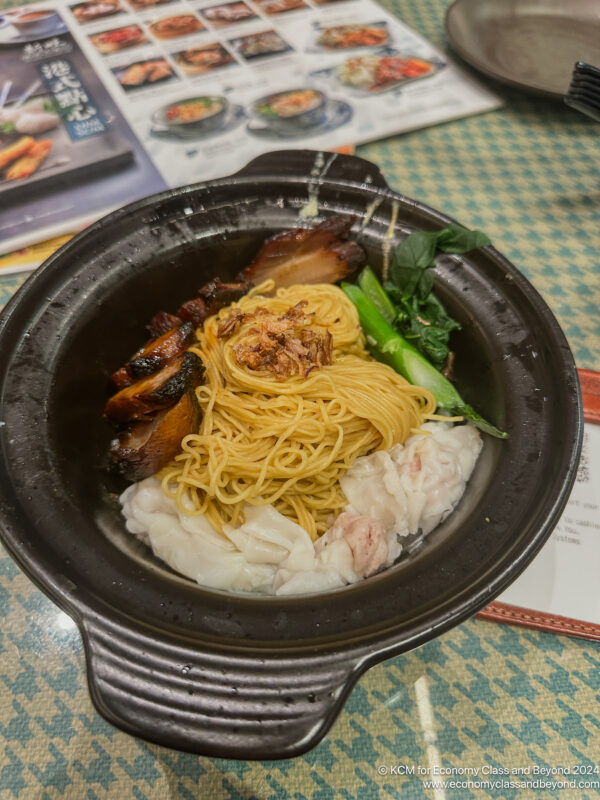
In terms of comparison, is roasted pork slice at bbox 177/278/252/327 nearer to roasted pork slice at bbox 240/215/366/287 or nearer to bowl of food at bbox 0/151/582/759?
bowl of food at bbox 0/151/582/759

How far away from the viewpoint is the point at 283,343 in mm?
1778

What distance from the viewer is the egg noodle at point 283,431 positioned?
5.32 feet

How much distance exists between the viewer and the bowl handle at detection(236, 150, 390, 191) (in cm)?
202

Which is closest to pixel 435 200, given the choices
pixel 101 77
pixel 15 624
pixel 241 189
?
pixel 241 189

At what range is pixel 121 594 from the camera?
122 centimetres

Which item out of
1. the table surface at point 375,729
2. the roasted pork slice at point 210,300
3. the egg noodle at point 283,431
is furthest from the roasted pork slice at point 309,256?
the table surface at point 375,729

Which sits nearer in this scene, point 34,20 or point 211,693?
point 211,693

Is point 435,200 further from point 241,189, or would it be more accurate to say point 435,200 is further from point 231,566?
point 231,566

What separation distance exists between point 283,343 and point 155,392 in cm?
46

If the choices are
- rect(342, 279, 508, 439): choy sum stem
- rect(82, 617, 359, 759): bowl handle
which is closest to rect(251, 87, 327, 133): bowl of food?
rect(342, 279, 508, 439): choy sum stem

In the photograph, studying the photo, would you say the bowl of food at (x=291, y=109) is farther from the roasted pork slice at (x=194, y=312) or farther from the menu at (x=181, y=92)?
the roasted pork slice at (x=194, y=312)

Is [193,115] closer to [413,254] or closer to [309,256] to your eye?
[309,256]

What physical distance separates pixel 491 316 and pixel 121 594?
1.36 meters

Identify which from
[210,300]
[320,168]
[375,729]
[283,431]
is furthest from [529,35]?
[375,729]
